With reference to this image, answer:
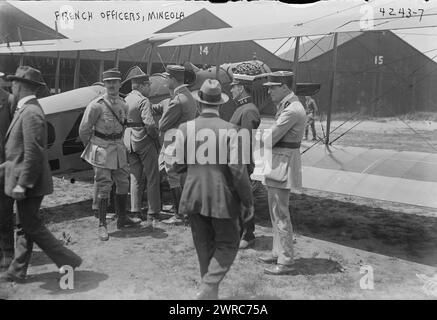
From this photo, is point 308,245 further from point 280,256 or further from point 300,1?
point 300,1

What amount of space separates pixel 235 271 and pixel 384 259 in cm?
184

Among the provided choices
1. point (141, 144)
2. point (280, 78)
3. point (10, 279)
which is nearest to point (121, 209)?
point (141, 144)

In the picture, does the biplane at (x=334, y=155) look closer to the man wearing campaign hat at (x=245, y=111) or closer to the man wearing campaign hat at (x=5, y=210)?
the man wearing campaign hat at (x=245, y=111)

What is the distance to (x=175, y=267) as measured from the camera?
452 centimetres

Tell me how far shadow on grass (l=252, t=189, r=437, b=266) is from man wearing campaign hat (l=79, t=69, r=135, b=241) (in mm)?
2304

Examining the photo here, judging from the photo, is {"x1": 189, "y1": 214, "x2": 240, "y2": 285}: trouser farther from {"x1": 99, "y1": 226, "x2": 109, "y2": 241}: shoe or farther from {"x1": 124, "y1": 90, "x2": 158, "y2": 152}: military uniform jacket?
{"x1": 124, "y1": 90, "x2": 158, "y2": 152}: military uniform jacket

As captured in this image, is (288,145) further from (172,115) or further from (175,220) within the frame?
(175,220)

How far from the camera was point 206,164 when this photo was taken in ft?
11.4

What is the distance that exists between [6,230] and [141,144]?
218 cm

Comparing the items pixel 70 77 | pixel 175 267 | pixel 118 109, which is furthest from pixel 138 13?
pixel 175 267

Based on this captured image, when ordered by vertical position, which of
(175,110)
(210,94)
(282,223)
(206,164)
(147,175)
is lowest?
(282,223)

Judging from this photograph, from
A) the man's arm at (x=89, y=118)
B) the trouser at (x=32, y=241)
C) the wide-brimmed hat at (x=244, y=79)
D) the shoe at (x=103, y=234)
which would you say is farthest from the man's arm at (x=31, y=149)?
the wide-brimmed hat at (x=244, y=79)

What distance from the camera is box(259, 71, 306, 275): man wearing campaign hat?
4410mm

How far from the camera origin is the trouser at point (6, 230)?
4.24 m
